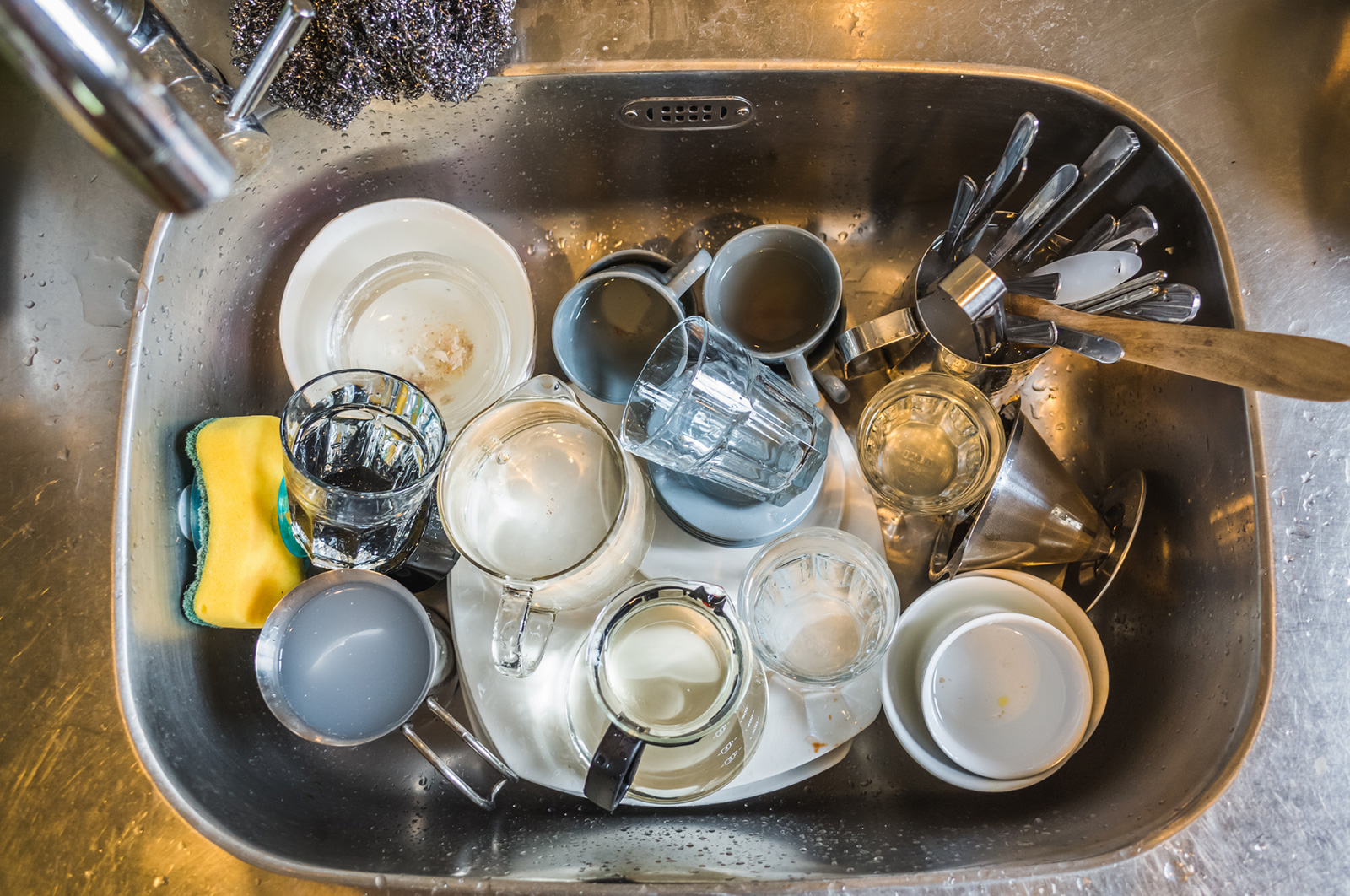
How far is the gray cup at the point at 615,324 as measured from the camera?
0.74 metres

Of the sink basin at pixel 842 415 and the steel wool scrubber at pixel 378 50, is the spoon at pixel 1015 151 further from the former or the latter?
the steel wool scrubber at pixel 378 50

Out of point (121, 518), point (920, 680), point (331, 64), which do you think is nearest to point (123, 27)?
point (331, 64)

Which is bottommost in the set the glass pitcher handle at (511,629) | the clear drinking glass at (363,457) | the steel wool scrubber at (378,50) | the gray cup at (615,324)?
the glass pitcher handle at (511,629)

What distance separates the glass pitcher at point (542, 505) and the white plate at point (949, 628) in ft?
0.80

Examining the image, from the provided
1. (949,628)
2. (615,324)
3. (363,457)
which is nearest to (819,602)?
(949,628)

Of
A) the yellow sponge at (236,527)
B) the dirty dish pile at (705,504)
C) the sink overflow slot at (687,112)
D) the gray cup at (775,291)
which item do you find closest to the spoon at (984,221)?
the dirty dish pile at (705,504)

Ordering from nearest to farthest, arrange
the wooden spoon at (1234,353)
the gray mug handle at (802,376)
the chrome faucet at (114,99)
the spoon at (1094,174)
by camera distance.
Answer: the chrome faucet at (114,99)
the wooden spoon at (1234,353)
the spoon at (1094,174)
the gray mug handle at (802,376)

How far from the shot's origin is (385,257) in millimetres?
769

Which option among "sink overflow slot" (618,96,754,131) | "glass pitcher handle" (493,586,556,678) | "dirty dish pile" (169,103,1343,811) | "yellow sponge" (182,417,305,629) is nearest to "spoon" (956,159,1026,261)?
"dirty dish pile" (169,103,1343,811)

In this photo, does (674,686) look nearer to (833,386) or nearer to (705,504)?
(705,504)

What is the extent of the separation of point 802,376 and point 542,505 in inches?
10.6

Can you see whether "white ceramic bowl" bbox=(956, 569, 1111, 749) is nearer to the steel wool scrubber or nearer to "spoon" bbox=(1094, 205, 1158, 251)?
"spoon" bbox=(1094, 205, 1158, 251)

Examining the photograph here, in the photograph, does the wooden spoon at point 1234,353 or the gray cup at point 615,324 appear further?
the gray cup at point 615,324

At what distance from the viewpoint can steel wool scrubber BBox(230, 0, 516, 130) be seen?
1.88ft
